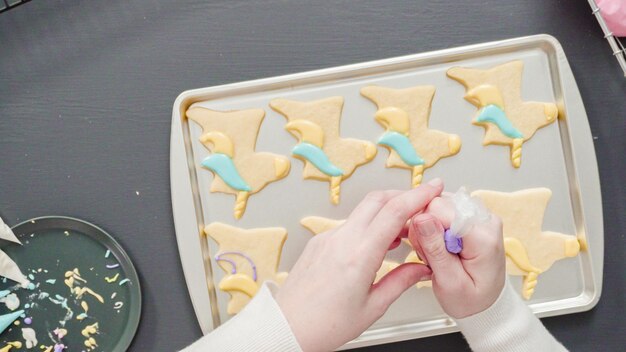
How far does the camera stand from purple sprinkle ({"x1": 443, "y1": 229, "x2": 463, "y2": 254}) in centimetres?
71

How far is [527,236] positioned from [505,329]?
21 cm

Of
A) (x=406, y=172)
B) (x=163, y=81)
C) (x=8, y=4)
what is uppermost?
(x=8, y=4)

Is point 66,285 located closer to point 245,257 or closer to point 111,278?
point 111,278

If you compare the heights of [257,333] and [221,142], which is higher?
[221,142]

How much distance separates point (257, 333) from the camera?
26.8 inches

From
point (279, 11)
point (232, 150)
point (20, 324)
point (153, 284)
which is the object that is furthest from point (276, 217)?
point (20, 324)

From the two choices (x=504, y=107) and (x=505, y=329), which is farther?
(x=504, y=107)

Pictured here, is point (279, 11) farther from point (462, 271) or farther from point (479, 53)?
point (462, 271)

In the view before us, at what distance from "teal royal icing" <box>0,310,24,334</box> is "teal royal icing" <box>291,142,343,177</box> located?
52cm

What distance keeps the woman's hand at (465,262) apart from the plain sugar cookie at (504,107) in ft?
0.73

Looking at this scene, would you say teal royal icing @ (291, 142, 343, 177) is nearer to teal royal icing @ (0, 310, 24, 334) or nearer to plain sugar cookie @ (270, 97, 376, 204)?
plain sugar cookie @ (270, 97, 376, 204)

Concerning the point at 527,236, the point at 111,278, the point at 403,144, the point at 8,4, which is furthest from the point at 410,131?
the point at 8,4

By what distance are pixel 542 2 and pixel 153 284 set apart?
77cm

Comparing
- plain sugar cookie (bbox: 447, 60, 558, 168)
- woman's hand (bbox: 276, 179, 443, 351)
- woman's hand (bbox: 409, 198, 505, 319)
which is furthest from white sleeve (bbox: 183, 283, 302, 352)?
plain sugar cookie (bbox: 447, 60, 558, 168)
